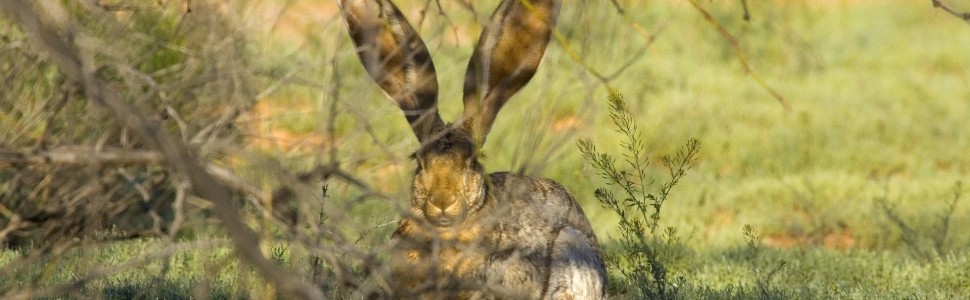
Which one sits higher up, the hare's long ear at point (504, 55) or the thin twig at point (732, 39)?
the hare's long ear at point (504, 55)

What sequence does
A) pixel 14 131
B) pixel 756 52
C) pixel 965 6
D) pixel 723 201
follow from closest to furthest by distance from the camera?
1. pixel 14 131
2. pixel 723 201
3. pixel 756 52
4. pixel 965 6

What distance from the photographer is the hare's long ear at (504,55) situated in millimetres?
4555

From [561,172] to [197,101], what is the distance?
335 centimetres

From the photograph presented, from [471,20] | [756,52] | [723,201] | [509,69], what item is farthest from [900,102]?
[471,20]

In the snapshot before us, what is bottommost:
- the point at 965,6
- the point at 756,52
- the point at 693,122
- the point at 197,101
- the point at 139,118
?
the point at 139,118

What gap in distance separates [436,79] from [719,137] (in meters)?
6.92

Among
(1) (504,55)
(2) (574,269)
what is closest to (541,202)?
(2) (574,269)

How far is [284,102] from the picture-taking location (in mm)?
7051

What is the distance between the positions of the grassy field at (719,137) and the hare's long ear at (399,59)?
0.09 m

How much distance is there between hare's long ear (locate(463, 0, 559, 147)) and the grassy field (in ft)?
0.42

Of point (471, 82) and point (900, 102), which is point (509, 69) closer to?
point (471, 82)

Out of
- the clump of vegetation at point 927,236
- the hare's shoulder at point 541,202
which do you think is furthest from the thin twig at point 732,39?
the clump of vegetation at point 927,236

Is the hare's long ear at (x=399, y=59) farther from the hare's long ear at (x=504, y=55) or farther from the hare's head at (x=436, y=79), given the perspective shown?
the hare's long ear at (x=504, y=55)

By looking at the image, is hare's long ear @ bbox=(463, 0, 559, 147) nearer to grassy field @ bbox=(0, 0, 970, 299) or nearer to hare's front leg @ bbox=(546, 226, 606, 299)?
grassy field @ bbox=(0, 0, 970, 299)
